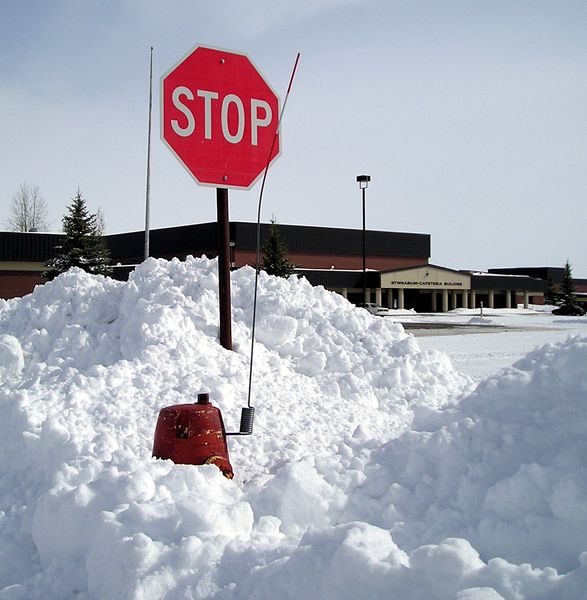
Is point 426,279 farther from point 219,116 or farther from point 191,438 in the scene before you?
point 191,438

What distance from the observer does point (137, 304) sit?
7.79 meters

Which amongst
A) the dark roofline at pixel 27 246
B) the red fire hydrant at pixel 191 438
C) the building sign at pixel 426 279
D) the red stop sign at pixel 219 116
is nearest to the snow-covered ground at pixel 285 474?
the red fire hydrant at pixel 191 438

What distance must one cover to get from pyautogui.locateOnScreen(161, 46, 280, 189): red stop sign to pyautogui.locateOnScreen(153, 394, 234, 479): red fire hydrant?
3.30 m

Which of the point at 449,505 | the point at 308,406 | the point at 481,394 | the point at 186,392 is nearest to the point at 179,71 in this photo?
the point at 186,392

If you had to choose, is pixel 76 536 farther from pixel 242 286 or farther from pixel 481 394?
pixel 242 286

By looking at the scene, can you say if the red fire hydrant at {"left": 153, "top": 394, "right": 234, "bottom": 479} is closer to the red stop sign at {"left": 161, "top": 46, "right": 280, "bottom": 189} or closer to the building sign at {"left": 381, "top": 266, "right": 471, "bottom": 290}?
the red stop sign at {"left": 161, "top": 46, "right": 280, "bottom": 189}

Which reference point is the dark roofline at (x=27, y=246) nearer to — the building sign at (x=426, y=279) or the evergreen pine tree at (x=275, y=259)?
the evergreen pine tree at (x=275, y=259)

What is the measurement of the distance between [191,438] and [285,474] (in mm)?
897

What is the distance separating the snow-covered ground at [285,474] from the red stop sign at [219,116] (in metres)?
1.89

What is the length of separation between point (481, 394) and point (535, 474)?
1187 mm

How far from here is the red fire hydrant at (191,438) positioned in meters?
4.73

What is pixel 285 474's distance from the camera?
4.28 meters

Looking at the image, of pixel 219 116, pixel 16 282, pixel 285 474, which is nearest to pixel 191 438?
pixel 285 474

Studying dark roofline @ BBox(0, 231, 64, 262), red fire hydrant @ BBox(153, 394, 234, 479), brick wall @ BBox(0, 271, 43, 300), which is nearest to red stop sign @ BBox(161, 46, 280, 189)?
red fire hydrant @ BBox(153, 394, 234, 479)
